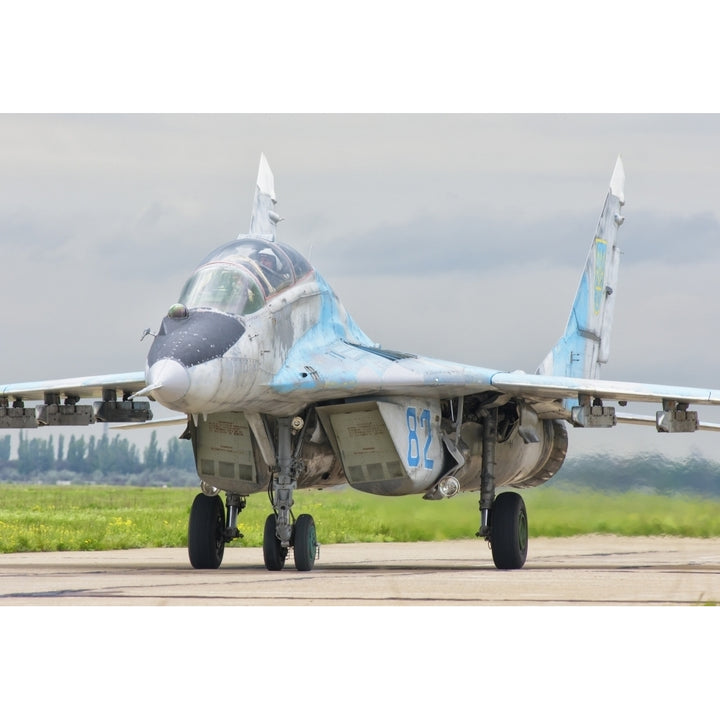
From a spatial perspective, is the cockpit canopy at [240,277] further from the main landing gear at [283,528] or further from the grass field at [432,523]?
the grass field at [432,523]

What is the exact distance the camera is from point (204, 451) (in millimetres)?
17109

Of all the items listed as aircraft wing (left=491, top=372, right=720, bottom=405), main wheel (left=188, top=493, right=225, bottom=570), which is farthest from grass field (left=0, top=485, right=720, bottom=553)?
aircraft wing (left=491, top=372, right=720, bottom=405)

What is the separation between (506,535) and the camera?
57.8ft

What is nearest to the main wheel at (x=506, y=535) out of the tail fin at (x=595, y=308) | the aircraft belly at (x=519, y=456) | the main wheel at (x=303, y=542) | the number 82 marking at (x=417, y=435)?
the aircraft belly at (x=519, y=456)

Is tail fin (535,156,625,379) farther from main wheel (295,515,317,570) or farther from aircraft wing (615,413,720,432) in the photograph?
main wheel (295,515,317,570)

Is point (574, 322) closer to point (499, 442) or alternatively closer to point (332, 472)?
point (499, 442)

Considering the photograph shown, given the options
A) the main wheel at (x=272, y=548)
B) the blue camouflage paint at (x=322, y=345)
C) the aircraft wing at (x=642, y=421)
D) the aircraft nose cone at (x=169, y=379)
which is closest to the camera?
the aircraft nose cone at (x=169, y=379)

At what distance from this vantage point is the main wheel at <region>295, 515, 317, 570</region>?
16.1 m

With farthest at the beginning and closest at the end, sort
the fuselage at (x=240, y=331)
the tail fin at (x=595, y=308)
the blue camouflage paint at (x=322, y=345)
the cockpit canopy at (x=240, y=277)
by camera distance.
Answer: the tail fin at (x=595, y=308) → the blue camouflage paint at (x=322, y=345) → the cockpit canopy at (x=240, y=277) → the fuselage at (x=240, y=331)

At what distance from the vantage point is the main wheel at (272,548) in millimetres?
16453

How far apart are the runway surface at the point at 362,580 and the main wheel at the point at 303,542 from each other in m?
0.16

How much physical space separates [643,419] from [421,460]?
19.3ft

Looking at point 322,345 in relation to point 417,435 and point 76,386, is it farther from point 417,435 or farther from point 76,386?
point 76,386

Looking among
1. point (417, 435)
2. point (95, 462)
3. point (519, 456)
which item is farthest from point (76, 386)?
point (95, 462)
